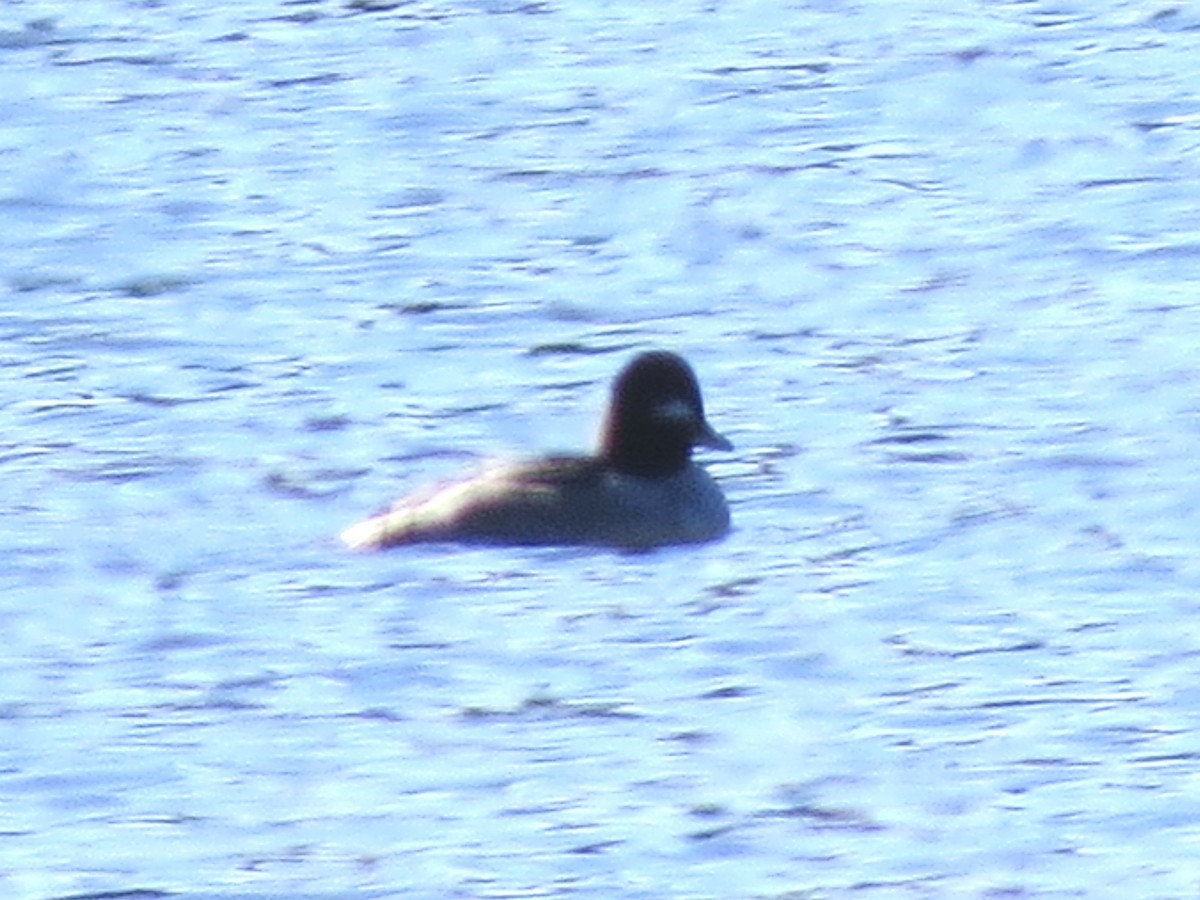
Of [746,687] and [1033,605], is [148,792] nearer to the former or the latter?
[746,687]

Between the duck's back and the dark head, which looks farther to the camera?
the dark head

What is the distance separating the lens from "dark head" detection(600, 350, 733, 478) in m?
15.7

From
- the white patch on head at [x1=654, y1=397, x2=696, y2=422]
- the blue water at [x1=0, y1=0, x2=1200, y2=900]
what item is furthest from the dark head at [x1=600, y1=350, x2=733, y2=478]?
the blue water at [x1=0, y1=0, x2=1200, y2=900]

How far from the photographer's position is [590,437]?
1672 cm

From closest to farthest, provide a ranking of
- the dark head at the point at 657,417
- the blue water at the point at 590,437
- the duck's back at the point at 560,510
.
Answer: the blue water at the point at 590,437 < the duck's back at the point at 560,510 < the dark head at the point at 657,417

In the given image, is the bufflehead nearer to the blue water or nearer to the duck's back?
the duck's back

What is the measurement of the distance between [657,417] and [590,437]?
0.94 meters

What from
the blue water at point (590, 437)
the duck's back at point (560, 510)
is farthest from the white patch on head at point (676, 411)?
the blue water at point (590, 437)

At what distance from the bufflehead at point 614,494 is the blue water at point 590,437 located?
0.37 feet

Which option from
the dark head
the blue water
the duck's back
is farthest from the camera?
the dark head

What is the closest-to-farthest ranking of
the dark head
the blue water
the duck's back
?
1. the blue water
2. the duck's back
3. the dark head

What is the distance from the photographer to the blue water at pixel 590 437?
12094mm

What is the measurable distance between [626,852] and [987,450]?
418 centimetres

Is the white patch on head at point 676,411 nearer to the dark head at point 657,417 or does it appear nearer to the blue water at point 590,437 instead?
the dark head at point 657,417
